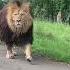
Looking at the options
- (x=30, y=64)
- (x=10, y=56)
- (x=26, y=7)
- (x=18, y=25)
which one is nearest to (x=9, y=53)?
(x=10, y=56)

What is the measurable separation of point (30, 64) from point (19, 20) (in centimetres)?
95

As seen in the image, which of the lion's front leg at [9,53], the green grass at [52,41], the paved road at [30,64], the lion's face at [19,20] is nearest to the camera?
the paved road at [30,64]

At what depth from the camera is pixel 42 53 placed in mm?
10844

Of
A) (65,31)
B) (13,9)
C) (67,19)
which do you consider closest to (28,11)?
(13,9)

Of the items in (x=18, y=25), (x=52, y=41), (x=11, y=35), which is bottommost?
(x=52, y=41)

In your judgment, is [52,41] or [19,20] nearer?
[19,20]

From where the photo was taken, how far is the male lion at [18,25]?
31.1 ft

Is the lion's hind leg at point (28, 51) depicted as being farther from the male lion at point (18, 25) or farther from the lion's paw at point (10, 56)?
the lion's paw at point (10, 56)

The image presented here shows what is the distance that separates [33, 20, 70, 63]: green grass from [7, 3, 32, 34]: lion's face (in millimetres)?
1167

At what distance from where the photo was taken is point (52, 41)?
12.7 metres

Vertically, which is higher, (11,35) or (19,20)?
(19,20)

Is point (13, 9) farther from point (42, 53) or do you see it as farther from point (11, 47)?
point (42, 53)

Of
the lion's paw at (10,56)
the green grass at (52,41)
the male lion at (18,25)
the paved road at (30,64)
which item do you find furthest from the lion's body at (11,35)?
the green grass at (52,41)

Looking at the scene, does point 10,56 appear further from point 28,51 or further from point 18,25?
point 18,25
